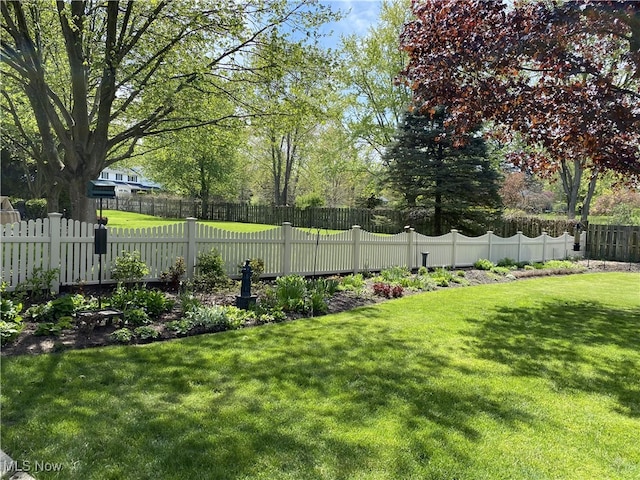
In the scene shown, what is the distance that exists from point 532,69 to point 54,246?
8.49 meters

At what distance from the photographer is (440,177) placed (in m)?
17.3

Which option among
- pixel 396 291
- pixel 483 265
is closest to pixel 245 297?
pixel 396 291

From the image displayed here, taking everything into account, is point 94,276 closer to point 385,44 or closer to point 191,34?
point 191,34

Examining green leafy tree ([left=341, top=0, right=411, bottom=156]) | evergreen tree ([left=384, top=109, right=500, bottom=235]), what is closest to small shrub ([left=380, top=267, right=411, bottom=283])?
evergreen tree ([left=384, top=109, right=500, bottom=235])

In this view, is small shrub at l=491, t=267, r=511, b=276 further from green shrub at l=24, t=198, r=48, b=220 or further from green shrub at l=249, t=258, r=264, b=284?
green shrub at l=24, t=198, r=48, b=220

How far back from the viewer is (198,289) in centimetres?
Result: 761

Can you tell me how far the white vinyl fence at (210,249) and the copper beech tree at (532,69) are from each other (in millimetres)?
3569

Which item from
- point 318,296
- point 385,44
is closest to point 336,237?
point 318,296

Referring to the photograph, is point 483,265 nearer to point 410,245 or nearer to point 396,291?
point 410,245

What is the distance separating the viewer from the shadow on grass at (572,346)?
13.7ft

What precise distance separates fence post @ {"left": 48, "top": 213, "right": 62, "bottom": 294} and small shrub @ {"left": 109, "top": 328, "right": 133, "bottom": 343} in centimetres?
228

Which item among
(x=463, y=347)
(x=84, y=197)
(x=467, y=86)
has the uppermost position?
(x=467, y=86)

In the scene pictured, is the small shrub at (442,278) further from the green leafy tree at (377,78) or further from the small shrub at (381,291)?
the green leafy tree at (377,78)

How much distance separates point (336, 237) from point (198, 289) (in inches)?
139
